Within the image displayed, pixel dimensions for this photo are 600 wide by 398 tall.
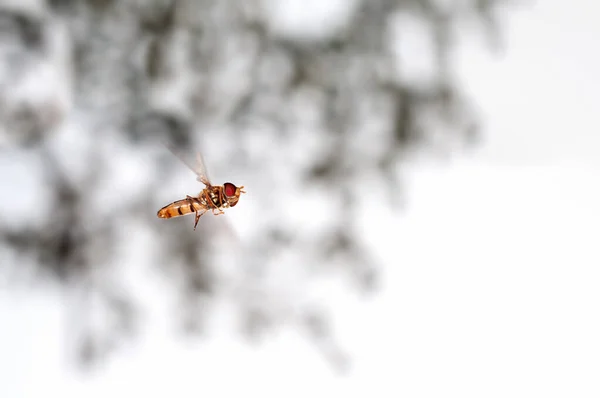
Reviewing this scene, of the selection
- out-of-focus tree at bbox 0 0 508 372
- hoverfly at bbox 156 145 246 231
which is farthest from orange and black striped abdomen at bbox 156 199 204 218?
out-of-focus tree at bbox 0 0 508 372

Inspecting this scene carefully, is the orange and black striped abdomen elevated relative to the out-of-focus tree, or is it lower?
lower

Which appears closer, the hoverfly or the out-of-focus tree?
the hoverfly

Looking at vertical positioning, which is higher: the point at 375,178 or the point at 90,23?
the point at 90,23

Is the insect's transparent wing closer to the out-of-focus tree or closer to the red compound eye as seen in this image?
the red compound eye

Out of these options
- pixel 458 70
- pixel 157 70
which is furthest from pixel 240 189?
pixel 458 70

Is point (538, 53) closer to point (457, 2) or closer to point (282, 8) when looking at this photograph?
point (457, 2)

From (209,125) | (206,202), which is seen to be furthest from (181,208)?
(209,125)

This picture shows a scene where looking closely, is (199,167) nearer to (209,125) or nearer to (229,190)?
(229,190)

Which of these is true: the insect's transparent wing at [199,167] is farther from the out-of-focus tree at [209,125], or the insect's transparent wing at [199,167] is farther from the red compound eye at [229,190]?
the out-of-focus tree at [209,125]
